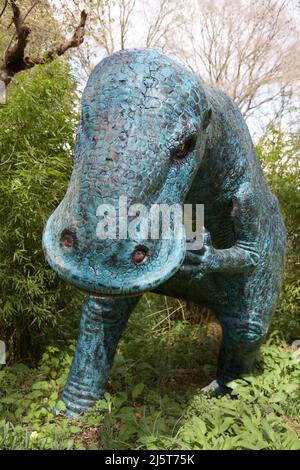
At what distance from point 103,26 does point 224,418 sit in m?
9.74

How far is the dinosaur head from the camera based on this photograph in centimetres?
122

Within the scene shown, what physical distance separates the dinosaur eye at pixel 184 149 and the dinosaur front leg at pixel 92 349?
947 millimetres

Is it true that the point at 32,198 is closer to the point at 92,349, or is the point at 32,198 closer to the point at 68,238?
→ the point at 92,349

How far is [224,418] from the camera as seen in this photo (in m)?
2.11

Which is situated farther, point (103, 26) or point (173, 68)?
point (103, 26)

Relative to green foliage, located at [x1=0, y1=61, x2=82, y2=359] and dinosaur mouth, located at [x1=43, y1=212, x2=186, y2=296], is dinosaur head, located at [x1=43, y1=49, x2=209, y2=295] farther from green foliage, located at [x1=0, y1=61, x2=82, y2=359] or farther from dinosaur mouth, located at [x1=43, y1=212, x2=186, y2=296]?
green foliage, located at [x1=0, y1=61, x2=82, y2=359]

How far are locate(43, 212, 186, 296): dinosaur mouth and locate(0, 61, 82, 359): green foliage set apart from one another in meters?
1.47

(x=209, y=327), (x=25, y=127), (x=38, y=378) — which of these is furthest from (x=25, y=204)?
(x=209, y=327)

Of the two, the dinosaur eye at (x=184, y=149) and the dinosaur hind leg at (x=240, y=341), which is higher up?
the dinosaur eye at (x=184, y=149)

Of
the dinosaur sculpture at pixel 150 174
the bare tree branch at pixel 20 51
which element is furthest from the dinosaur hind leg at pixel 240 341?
the bare tree branch at pixel 20 51

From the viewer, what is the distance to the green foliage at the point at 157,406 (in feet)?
6.36

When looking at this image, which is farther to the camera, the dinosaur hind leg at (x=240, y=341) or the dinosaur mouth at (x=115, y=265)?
the dinosaur hind leg at (x=240, y=341)

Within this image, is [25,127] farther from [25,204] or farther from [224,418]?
[224,418]

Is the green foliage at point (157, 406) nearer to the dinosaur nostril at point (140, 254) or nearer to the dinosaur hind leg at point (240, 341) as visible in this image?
the dinosaur hind leg at point (240, 341)
